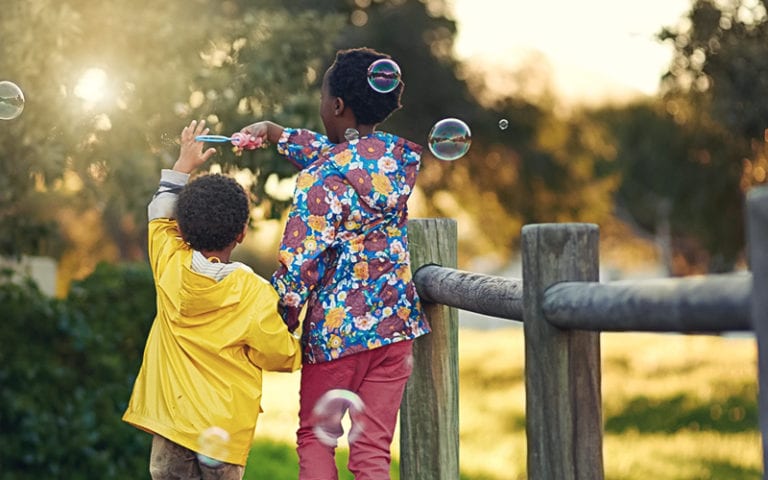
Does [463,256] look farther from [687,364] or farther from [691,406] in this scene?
[691,406]

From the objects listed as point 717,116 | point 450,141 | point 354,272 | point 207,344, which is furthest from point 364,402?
point 717,116

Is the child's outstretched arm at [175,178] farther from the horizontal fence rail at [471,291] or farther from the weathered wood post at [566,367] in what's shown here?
the weathered wood post at [566,367]

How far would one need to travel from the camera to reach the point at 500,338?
22906 mm

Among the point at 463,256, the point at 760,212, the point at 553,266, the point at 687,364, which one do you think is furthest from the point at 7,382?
the point at 463,256

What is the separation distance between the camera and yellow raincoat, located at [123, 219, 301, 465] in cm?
322

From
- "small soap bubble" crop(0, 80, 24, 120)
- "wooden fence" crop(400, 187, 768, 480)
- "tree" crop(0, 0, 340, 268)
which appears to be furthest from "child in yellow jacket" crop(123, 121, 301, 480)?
"tree" crop(0, 0, 340, 268)

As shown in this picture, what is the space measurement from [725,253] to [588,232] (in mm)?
10711

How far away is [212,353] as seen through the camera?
3238 millimetres

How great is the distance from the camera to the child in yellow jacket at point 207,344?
3.22 metres

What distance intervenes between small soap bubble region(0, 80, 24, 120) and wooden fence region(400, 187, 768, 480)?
185 centimetres

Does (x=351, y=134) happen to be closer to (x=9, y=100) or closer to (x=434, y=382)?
(x=434, y=382)

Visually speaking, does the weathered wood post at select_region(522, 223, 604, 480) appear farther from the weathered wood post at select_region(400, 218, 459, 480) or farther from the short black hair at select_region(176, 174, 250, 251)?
the weathered wood post at select_region(400, 218, 459, 480)

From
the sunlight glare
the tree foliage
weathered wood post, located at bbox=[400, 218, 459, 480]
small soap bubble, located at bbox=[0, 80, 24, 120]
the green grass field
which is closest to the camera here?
weathered wood post, located at bbox=[400, 218, 459, 480]

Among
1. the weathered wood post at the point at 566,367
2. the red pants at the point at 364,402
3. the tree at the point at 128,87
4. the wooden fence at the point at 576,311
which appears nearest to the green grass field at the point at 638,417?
the tree at the point at 128,87
